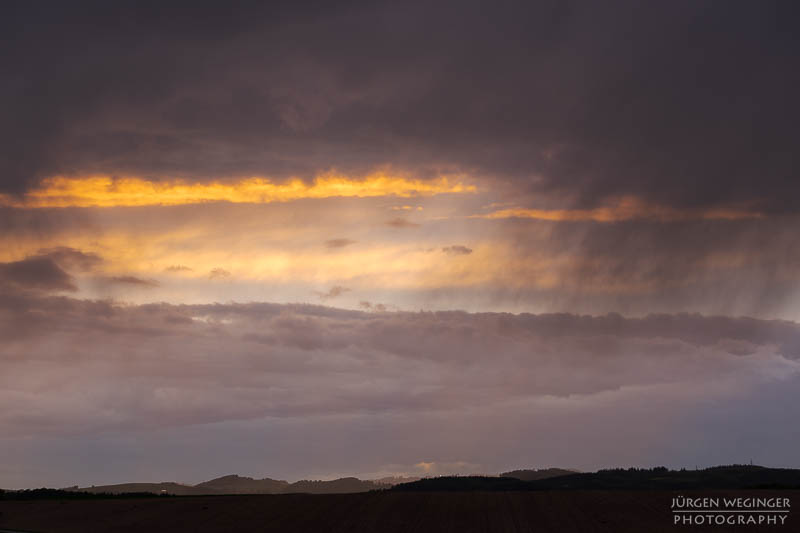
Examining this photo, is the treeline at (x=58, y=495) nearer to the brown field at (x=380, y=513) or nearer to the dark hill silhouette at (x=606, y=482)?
the brown field at (x=380, y=513)

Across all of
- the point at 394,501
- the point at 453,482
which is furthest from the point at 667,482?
the point at 394,501

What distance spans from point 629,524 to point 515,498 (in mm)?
26161

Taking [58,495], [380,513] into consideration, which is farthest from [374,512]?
[58,495]

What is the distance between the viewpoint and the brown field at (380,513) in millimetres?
89938

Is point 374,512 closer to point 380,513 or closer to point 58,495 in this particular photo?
point 380,513

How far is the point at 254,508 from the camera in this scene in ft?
372

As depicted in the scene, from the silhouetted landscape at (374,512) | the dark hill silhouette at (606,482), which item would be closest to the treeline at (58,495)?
the silhouetted landscape at (374,512)

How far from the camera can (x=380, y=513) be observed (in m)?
102

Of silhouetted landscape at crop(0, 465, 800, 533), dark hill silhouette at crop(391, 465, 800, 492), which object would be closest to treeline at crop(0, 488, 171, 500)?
silhouetted landscape at crop(0, 465, 800, 533)

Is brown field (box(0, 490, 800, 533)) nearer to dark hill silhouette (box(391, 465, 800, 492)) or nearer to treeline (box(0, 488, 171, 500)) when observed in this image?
treeline (box(0, 488, 171, 500))

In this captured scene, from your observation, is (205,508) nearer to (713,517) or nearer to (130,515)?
(130,515)

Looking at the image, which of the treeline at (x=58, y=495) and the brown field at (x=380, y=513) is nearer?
the brown field at (x=380, y=513)

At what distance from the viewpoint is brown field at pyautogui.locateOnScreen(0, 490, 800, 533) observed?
295 feet

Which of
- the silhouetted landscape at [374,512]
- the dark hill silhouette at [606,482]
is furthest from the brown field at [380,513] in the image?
the dark hill silhouette at [606,482]
